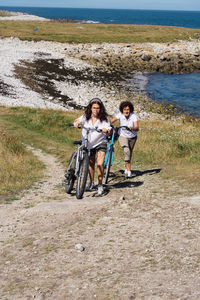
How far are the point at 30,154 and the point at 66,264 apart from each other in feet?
33.1

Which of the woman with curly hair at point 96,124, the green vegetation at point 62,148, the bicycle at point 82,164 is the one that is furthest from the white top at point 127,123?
the green vegetation at point 62,148

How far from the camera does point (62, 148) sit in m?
17.0

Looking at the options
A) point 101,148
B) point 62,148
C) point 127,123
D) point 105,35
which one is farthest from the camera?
point 105,35

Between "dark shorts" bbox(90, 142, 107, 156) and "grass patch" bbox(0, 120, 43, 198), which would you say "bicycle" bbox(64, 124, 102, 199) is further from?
"grass patch" bbox(0, 120, 43, 198)

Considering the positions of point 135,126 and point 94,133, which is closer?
point 94,133

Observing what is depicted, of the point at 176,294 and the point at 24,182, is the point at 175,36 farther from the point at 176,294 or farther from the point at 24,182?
the point at 176,294

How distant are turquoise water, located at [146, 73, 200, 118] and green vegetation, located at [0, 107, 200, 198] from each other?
17.6 metres

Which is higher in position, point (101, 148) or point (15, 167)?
point (101, 148)

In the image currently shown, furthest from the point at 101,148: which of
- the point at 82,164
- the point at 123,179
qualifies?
the point at 123,179

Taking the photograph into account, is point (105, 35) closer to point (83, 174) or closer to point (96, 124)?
point (96, 124)

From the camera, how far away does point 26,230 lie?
744 centimetres

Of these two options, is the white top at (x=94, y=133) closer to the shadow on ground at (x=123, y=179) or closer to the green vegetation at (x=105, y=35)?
the shadow on ground at (x=123, y=179)

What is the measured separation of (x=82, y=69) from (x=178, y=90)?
14.7m

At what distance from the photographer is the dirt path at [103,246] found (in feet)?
16.3
